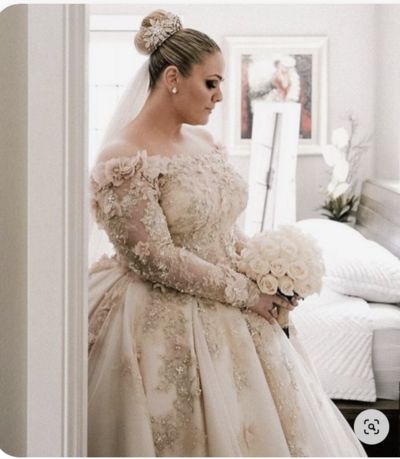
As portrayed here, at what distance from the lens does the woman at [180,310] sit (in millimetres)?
1679

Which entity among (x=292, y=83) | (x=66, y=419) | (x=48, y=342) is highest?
(x=292, y=83)

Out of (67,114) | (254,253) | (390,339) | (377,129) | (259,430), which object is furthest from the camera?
(377,129)

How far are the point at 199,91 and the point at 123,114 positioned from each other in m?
0.25

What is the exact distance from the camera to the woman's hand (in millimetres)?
1818

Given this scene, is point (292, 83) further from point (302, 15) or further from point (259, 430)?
point (259, 430)

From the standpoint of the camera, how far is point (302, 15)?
195 inches

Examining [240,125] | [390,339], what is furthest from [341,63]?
[390,339]

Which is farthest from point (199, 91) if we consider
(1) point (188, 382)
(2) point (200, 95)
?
(1) point (188, 382)

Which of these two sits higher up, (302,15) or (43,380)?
(302,15)

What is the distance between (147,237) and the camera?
1.71m

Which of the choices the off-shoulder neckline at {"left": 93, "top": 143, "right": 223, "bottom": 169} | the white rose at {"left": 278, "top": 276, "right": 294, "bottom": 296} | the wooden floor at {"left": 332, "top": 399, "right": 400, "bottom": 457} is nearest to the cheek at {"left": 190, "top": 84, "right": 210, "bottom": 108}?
the off-shoulder neckline at {"left": 93, "top": 143, "right": 223, "bottom": 169}

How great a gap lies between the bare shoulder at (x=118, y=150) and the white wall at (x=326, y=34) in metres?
3.24

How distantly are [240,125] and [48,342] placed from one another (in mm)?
3888
